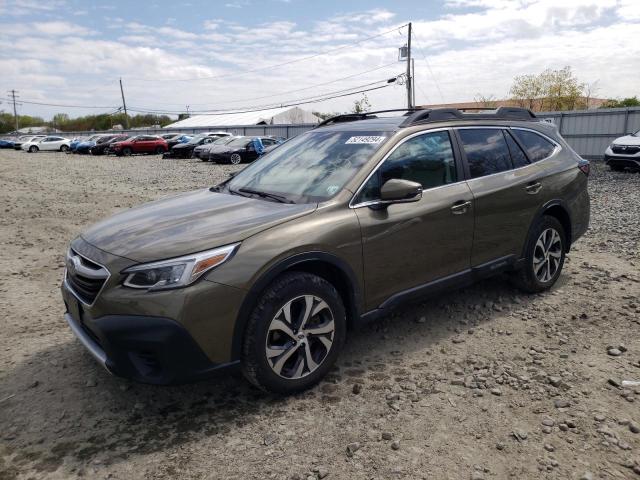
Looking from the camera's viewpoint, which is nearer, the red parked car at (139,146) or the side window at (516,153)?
the side window at (516,153)

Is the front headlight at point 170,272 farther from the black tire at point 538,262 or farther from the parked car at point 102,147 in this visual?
the parked car at point 102,147

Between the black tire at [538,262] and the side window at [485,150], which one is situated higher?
the side window at [485,150]

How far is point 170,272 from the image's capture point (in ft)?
9.23

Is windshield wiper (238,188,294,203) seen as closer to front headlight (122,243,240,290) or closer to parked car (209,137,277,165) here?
front headlight (122,243,240,290)

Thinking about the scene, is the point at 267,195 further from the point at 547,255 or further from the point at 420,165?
the point at 547,255

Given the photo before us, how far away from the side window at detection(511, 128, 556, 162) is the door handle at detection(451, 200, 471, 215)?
3.98ft

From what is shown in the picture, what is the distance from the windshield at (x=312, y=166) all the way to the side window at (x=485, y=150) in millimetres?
867

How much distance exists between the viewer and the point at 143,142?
113 ft

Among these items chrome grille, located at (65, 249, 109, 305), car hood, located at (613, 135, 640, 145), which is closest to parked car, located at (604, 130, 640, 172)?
car hood, located at (613, 135, 640, 145)

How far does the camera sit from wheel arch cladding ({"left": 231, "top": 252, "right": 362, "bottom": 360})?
2934mm

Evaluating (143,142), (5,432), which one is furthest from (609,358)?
(143,142)

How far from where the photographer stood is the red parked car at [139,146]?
34.0 meters

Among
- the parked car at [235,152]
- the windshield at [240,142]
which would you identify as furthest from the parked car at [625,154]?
the windshield at [240,142]

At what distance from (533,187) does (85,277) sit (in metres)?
3.77
